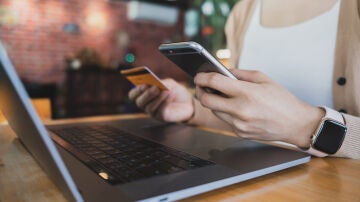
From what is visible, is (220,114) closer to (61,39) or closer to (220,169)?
(220,169)

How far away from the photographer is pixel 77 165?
0.39 meters

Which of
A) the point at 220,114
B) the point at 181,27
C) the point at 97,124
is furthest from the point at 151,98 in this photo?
the point at 181,27

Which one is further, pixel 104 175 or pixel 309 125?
pixel 309 125

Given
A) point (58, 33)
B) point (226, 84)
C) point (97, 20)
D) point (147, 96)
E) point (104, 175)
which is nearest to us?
point (104, 175)

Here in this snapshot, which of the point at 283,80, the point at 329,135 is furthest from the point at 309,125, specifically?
the point at 283,80

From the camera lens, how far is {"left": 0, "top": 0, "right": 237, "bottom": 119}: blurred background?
159 inches

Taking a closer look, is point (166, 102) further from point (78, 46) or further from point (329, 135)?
point (78, 46)

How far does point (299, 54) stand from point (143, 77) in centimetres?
44

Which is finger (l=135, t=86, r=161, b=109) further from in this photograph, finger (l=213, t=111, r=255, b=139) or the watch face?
the watch face

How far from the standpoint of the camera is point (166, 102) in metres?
0.82

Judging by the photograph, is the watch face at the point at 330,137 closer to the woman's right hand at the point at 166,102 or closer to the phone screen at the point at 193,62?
the phone screen at the point at 193,62

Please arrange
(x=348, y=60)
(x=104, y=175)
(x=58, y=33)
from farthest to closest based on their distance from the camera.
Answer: (x=58, y=33), (x=348, y=60), (x=104, y=175)

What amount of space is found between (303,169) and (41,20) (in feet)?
14.8

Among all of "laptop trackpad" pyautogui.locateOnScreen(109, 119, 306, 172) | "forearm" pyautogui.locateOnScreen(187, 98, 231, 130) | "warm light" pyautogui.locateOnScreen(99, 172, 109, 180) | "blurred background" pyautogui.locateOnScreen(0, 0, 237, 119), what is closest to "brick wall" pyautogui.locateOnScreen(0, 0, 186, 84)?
"blurred background" pyautogui.locateOnScreen(0, 0, 237, 119)
